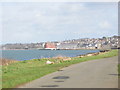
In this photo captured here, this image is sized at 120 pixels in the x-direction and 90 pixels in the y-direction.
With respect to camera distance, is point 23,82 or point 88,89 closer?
point 88,89

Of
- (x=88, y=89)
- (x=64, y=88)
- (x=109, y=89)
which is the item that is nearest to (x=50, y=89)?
(x=64, y=88)

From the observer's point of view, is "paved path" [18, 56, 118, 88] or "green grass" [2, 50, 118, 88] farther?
"green grass" [2, 50, 118, 88]

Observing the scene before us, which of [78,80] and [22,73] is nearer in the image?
[78,80]

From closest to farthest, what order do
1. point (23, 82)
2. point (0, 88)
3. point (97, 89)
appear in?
point (97, 89)
point (0, 88)
point (23, 82)

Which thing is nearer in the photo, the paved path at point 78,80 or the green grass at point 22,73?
the paved path at point 78,80

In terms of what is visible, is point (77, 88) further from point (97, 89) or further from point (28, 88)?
point (28, 88)

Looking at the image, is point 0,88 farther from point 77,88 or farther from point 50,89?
point 77,88

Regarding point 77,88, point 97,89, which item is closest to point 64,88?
point 77,88

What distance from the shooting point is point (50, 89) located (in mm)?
13250

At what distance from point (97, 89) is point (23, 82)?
481 cm

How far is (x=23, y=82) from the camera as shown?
15.8m

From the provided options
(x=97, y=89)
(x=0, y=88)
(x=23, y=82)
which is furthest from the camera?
(x=23, y=82)

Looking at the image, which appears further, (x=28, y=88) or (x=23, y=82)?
(x=23, y=82)

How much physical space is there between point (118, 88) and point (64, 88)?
263cm
